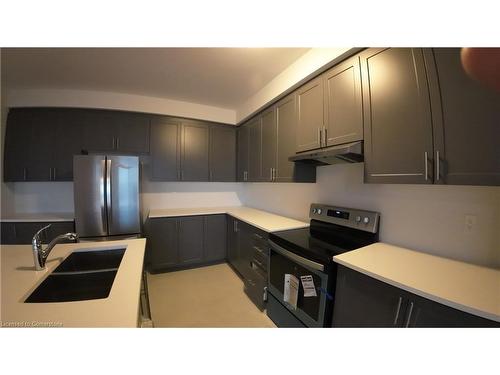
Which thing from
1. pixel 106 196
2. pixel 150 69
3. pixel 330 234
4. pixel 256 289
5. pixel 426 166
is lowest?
pixel 256 289

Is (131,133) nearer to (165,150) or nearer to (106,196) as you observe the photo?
(165,150)

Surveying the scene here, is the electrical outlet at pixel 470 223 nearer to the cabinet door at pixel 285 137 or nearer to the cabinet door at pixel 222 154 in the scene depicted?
the cabinet door at pixel 285 137

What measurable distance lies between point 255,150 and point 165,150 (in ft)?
4.31

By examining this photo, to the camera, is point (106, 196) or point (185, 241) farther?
point (185, 241)

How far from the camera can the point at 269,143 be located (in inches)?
84.0

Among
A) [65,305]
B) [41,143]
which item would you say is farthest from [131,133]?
[65,305]

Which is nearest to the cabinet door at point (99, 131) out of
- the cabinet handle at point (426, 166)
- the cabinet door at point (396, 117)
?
the cabinet door at point (396, 117)

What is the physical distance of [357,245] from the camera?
1276mm

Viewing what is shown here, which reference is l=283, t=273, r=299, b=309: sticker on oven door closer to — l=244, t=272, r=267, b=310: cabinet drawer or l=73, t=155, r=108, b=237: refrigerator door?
l=244, t=272, r=267, b=310: cabinet drawer

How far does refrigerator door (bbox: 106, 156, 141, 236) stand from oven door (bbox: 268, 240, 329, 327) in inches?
66.6

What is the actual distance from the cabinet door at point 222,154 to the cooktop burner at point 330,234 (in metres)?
1.60

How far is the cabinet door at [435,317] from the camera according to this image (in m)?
0.65

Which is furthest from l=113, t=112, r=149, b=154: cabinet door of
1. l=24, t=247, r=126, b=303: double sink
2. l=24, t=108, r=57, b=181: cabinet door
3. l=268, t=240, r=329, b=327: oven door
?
l=268, t=240, r=329, b=327: oven door
